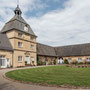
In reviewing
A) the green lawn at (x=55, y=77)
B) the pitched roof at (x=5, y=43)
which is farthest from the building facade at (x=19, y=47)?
the green lawn at (x=55, y=77)

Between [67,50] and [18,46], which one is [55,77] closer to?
[18,46]

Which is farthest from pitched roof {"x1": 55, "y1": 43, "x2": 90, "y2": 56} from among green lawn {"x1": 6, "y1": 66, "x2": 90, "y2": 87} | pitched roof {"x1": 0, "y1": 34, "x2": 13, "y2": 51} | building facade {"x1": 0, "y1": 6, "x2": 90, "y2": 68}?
green lawn {"x1": 6, "y1": 66, "x2": 90, "y2": 87}

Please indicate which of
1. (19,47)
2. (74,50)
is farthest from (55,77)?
(74,50)

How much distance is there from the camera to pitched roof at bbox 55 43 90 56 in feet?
114

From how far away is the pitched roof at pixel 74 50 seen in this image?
3482cm

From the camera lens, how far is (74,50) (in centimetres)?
3759

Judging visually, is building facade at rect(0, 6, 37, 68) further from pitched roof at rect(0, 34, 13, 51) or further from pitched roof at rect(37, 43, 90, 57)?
pitched roof at rect(37, 43, 90, 57)

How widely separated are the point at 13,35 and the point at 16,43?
6.33 ft

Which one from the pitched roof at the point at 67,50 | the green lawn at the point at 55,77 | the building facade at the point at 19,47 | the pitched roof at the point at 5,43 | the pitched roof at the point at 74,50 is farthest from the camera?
the pitched roof at the point at 74,50

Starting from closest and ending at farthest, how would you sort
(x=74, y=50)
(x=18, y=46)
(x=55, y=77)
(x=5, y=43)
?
(x=55, y=77) < (x=5, y=43) < (x=18, y=46) < (x=74, y=50)

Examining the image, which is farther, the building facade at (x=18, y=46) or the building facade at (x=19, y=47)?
the building facade at (x=19, y=47)

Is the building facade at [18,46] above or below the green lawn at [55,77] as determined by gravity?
above

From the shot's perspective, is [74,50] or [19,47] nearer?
[19,47]

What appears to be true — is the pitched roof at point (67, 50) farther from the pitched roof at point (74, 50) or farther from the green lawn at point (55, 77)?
the green lawn at point (55, 77)
